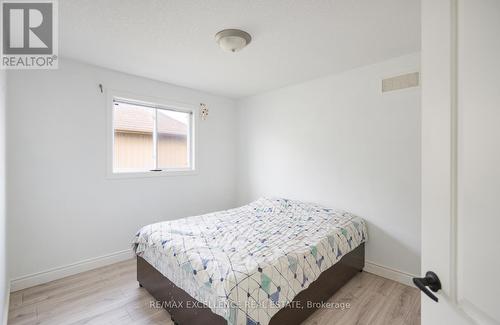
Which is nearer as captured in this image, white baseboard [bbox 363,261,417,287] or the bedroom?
the bedroom

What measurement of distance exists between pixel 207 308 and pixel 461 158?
1598mm

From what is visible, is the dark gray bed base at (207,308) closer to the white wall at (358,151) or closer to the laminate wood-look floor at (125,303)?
the laminate wood-look floor at (125,303)

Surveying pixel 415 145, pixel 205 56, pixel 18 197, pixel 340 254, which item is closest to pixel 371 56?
pixel 415 145

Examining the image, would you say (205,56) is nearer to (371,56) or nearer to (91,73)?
(91,73)

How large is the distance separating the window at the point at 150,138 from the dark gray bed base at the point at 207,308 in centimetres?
142

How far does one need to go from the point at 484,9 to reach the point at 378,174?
229 centimetres

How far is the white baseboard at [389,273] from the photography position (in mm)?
2424

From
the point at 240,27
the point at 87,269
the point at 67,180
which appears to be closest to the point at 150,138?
the point at 67,180

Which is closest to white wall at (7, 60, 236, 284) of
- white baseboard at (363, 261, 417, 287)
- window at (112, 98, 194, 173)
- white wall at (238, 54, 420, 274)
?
window at (112, 98, 194, 173)

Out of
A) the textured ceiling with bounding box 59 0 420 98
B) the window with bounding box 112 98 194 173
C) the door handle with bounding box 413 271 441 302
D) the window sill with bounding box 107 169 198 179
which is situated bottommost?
the door handle with bounding box 413 271 441 302

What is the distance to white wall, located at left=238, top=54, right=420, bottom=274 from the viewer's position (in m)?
2.41

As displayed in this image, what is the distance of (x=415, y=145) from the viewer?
2.36 metres

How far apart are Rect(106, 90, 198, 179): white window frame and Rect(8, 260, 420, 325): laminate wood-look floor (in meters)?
1.24

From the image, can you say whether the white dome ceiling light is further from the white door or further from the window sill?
the window sill
